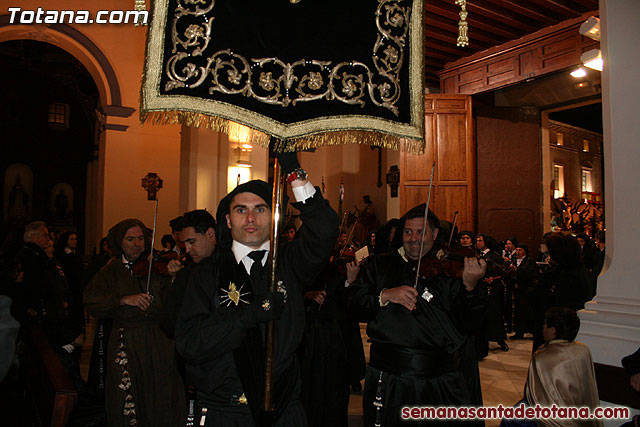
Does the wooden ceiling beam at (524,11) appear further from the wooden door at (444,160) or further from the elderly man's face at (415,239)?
the elderly man's face at (415,239)

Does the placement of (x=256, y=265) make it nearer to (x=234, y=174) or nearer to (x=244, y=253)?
(x=244, y=253)

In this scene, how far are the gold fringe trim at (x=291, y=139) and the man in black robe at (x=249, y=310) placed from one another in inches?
3.2

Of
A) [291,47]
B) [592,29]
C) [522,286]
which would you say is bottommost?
[522,286]

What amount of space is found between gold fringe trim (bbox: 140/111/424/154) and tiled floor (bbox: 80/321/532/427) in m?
3.40

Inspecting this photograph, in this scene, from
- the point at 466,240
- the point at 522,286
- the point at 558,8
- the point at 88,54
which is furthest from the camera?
the point at 88,54

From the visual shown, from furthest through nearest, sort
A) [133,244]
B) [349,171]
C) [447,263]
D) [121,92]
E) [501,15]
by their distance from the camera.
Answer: [349,171], [121,92], [501,15], [133,244], [447,263]

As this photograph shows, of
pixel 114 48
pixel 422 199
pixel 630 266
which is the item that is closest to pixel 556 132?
pixel 422 199

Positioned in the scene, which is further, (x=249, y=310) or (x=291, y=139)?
(x=291, y=139)

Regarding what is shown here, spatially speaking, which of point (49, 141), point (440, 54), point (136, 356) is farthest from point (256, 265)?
point (49, 141)

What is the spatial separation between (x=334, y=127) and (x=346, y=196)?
42.7 feet

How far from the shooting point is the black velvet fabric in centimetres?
229

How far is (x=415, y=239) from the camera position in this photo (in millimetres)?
3482

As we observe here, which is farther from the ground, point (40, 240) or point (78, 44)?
point (78, 44)

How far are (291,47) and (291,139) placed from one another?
450 mm
